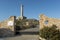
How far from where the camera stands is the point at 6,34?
26.9 m

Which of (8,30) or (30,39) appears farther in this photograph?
(8,30)

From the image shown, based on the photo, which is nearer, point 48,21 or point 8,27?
point 48,21

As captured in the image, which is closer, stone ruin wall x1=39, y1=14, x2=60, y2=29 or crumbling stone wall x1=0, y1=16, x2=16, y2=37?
stone ruin wall x1=39, y1=14, x2=60, y2=29

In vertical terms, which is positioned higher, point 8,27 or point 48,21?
point 48,21

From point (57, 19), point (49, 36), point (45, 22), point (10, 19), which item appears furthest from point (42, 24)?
point (10, 19)

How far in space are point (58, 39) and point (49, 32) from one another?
1.41 meters

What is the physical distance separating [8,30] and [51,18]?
7.35 m

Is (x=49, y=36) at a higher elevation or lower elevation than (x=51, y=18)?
lower

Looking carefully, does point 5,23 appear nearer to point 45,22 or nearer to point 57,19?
point 45,22

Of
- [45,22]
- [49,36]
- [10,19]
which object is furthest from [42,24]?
[10,19]

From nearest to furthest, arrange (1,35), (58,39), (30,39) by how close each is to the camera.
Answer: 1. (58,39)
2. (30,39)
3. (1,35)

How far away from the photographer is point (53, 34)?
794 inches

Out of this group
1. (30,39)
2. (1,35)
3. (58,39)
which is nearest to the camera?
(58,39)

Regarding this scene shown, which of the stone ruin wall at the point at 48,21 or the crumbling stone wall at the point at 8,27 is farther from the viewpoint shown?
the crumbling stone wall at the point at 8,27
